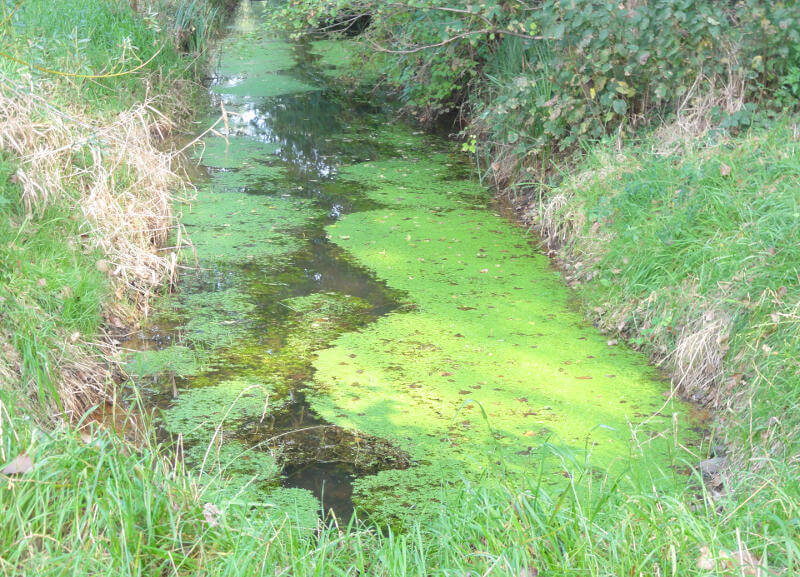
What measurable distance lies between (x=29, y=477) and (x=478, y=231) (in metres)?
3.32

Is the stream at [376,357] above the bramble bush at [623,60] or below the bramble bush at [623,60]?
below

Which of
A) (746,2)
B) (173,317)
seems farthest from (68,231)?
(746,2)

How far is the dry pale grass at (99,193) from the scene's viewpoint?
3.36 m

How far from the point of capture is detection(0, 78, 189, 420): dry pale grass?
3357 mm

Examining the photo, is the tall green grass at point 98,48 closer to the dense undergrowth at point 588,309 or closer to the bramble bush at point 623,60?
the dense undergrowth at point 588,309

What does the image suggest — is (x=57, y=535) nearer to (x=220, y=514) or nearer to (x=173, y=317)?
(x=220, y=514)

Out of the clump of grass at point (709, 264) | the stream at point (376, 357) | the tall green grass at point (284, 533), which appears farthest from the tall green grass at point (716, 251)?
the tall green grass at point (284, 533)

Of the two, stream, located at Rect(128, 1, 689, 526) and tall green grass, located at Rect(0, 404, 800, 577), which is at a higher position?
tall green grass, located at Rect(0, 404, 800, 577)

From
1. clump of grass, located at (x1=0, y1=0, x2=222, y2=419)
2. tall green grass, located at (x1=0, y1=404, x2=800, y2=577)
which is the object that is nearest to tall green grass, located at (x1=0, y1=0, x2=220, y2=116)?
clump of grass, located at (x1=0, y1=0, x2=222, y2=419)

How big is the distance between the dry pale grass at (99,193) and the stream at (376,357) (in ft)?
0.50

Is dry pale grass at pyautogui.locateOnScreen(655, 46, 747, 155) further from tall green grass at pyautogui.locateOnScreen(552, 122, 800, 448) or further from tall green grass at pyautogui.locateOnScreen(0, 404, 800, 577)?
tall green grass at pyautogui.locateOnScreen(0, 404, 800, 577)

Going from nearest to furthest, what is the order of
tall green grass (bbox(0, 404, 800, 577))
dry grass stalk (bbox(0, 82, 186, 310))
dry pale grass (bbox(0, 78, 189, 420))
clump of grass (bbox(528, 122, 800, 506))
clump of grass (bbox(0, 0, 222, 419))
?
tall green grass (bbox(0, 404, 800, 577)) < clump of grass (bbox(528, 122, 800, 506)) < clump of grass (bbox(0, 0, 222, 419)) < dry pale grass (bbox(0, 78, 189, 420)) < dry grass stalk (bbox(0, 82, 186, 310))

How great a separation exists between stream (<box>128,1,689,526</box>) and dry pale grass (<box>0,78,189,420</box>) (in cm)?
15

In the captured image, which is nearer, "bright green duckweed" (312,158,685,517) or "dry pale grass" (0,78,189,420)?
"bright green duckweed" (312,158,685,517)
